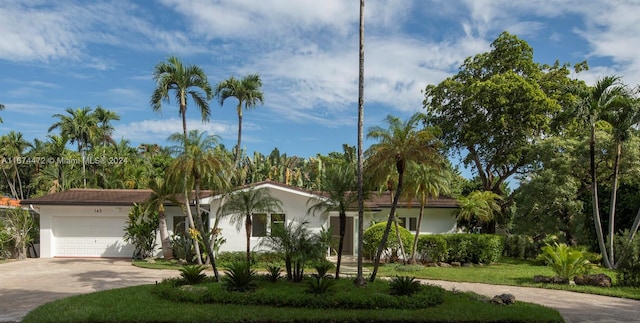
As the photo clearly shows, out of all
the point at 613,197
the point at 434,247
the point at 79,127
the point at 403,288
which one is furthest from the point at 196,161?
the point at 79,127

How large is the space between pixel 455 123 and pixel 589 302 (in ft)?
51.9

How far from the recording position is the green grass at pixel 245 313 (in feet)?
29.2

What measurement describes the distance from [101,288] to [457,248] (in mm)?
14429

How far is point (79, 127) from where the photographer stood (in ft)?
115

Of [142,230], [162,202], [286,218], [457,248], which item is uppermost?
[162,202]

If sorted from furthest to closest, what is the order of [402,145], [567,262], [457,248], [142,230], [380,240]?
[142,230], [457,248], [380,240], [567,262], [402,145]

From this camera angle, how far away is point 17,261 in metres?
20.7

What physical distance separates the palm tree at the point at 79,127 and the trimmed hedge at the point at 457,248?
26.4m

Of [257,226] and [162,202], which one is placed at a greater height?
[162,202]

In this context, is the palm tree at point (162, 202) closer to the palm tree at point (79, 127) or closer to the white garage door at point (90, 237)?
the white garage door at point (90, 237)

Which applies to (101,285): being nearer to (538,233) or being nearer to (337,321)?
(337,321)

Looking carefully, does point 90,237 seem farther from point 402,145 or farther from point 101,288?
point 402,145

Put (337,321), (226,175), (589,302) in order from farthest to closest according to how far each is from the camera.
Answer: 1. (226,175)
2. (589,302)
3. (337,321)

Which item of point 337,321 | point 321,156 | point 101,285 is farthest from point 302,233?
point 321,156
